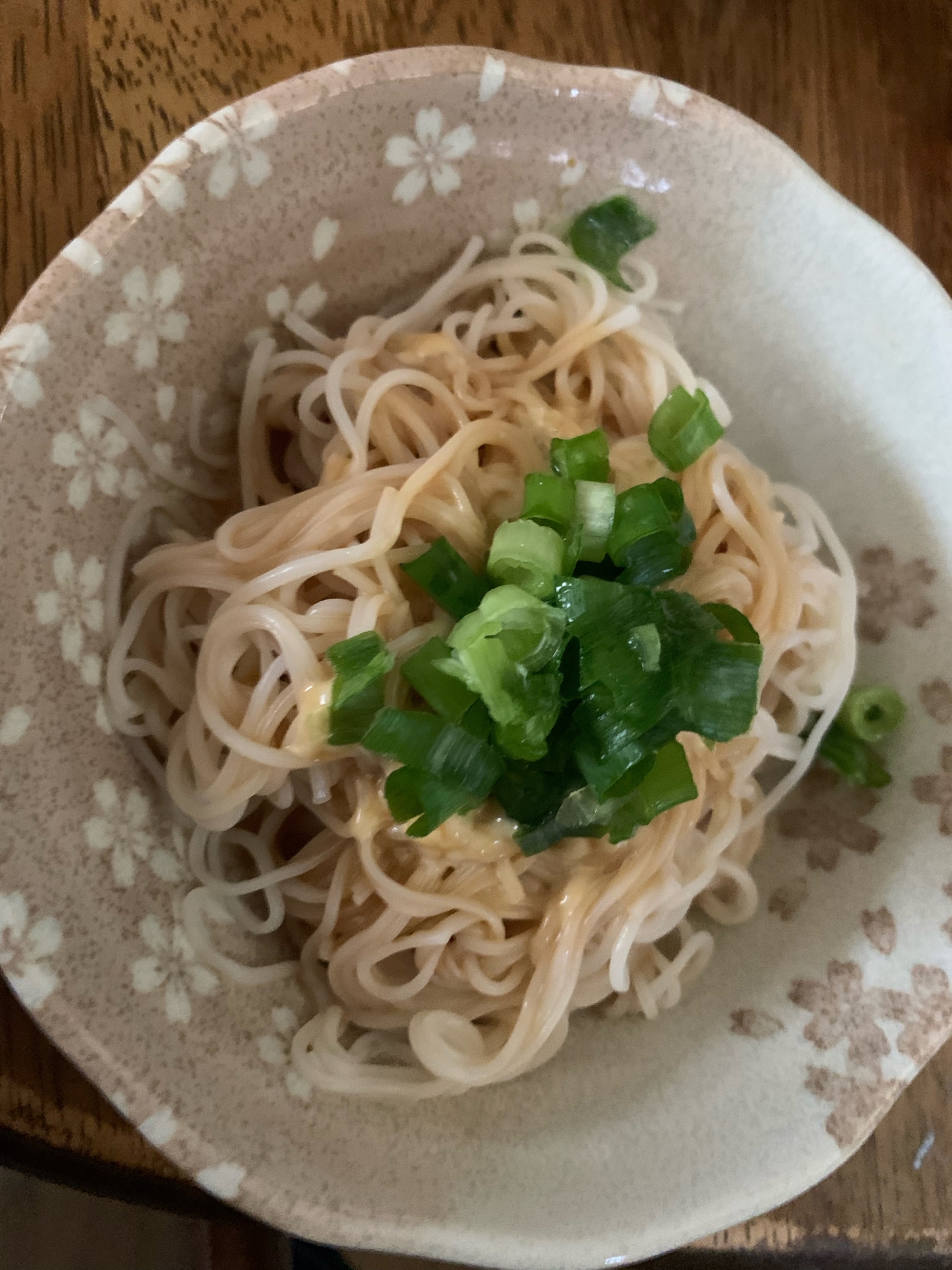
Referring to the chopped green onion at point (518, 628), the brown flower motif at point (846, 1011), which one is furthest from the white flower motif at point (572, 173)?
the brown flower motif at point (846, 1011)

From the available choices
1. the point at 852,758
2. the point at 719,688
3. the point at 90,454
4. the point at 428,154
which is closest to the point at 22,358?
the point at 90,454

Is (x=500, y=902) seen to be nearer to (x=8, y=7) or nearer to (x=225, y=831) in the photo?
(x=225, y=831)

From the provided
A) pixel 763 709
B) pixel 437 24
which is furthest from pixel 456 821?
pixel 437 24

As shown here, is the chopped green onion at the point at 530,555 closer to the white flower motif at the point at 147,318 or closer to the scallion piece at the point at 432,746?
the scallion piece at the point at 432,746

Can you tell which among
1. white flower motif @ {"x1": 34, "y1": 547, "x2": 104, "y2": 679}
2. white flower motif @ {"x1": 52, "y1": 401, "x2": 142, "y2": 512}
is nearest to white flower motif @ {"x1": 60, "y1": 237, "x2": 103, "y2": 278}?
white flower motif @ {"x1": 52, "y1": 401, "x2": 142, "y2": 512}

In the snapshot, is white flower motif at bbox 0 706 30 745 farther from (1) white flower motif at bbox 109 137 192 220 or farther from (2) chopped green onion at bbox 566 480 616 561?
(2) chopped green onion at bbox 566 480 616 561

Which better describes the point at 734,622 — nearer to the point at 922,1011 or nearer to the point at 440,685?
the point at 440,685
